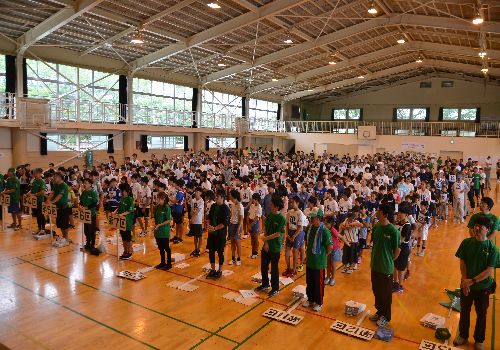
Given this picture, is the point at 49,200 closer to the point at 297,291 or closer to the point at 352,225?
the point at 297,291

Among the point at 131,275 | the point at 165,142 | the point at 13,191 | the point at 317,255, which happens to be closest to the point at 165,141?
the point at 165,142

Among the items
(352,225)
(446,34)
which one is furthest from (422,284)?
(446,34)

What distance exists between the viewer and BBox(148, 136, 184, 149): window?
25681 millimetres

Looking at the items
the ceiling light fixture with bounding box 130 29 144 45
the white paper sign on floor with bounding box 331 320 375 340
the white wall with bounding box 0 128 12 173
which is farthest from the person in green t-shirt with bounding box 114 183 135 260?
the white wall with bounding box 0 128 12 173

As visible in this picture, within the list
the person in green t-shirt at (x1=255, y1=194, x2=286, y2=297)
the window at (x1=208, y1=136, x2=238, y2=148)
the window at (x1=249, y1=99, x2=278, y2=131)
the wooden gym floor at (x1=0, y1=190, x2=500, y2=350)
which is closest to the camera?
the wooden gym floor at (x1=0, y1=190, x2=500, y2=350)

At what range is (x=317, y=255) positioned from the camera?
255 inches

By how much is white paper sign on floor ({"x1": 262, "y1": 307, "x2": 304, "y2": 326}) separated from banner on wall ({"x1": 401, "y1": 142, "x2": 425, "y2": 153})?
1109 inches

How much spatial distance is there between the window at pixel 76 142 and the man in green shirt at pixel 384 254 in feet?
57.6

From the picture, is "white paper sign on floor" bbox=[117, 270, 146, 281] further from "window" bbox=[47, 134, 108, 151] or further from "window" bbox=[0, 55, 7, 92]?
"window" bbox=[0, 55, 7, 92]

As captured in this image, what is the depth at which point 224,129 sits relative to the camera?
94.0 feet

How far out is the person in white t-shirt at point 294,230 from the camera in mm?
7957

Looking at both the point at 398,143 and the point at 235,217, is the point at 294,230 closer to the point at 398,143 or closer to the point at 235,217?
the point at 235,217

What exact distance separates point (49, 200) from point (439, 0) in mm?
15345

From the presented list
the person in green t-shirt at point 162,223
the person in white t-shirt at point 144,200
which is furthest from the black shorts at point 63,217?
the person in green t-shirt at point 162,223
